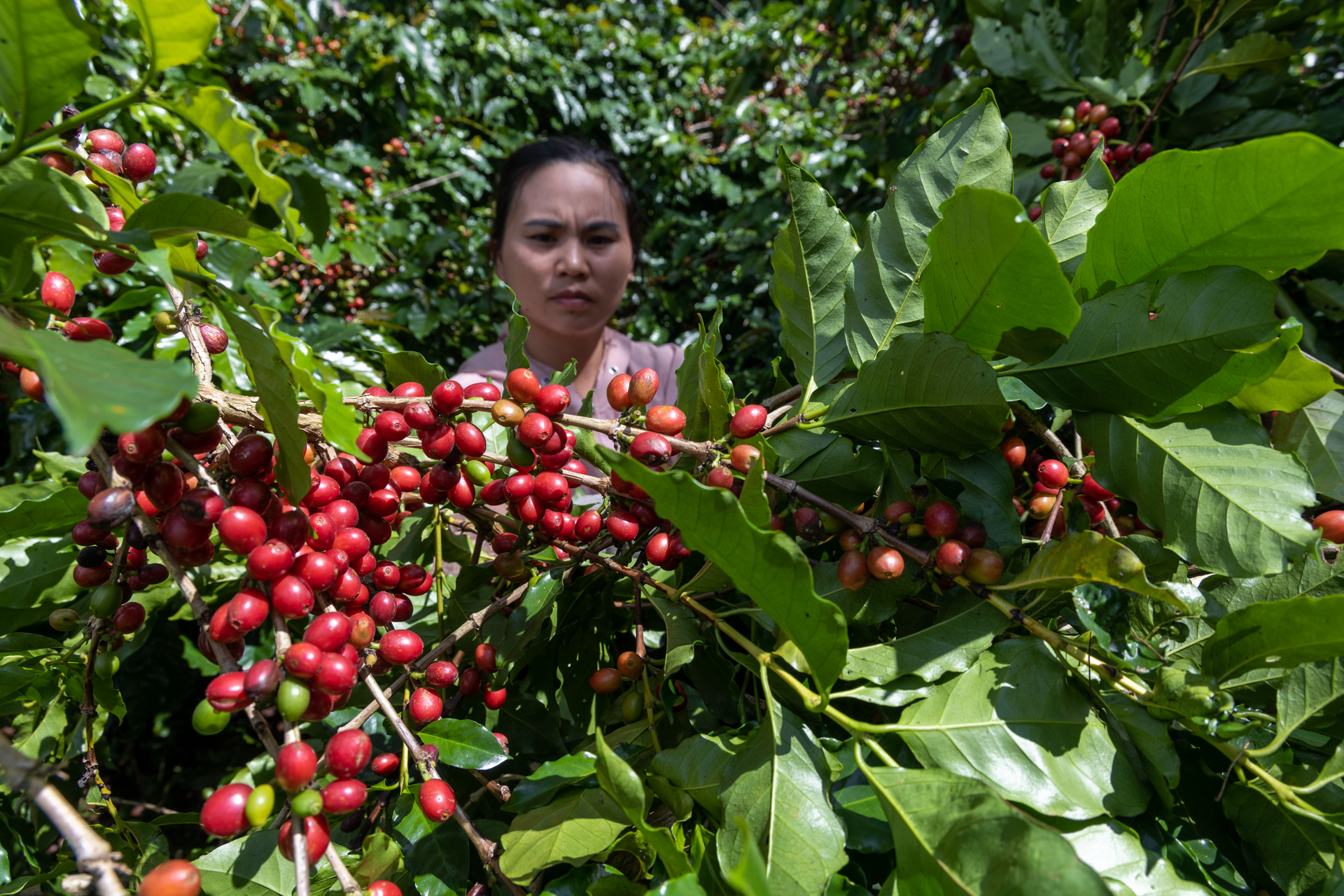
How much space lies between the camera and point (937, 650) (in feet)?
1.91

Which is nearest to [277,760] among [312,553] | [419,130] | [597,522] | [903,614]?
[312,553]

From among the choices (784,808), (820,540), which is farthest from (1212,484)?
(784,808)

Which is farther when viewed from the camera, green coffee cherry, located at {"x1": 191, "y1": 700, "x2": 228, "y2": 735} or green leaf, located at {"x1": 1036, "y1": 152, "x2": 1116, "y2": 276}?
green leaf, located at {"x1": 1036, "y1": 152, "x2": 1116, "y2": 276}

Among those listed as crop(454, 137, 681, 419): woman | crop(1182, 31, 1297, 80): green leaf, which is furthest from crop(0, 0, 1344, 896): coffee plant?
crop(454, 137, 681, 419): woman

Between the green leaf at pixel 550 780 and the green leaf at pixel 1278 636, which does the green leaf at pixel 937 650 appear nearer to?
the green leaf at pixel 1278 636

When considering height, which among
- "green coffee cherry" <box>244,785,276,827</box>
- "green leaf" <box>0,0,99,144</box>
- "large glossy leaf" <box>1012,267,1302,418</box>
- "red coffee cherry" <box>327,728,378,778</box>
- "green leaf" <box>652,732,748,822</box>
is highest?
"green leaf" <box>0,0,99,144</box>

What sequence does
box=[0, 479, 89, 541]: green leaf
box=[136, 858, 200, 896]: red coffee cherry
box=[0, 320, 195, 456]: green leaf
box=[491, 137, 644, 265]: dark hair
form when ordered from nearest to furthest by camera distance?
1. box=[0, 320, 195, 456]: green leaf
2. box=[136, 858, 200, 896]: red coffee cherry
3. box=[0, 479, 89, 541]: green leaf
4. box=[491, 137, 644, 265]: dark hair

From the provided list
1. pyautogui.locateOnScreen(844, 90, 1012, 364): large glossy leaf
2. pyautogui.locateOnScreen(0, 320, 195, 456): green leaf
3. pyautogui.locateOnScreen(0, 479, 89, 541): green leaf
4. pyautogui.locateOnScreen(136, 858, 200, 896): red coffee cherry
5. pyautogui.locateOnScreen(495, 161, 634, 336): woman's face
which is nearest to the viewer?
pyautogui.locateOnScreen(0, 320, 195, 456): green leaf

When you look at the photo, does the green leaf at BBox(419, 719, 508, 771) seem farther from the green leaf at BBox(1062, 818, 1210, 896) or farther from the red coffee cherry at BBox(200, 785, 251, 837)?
the green leaf at BBox(1062, 818, 1210, 896)

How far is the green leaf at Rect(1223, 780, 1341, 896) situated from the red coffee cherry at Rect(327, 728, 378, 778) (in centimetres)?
72

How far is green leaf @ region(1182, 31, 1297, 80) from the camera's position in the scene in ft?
4.88

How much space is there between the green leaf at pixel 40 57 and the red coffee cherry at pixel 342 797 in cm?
56

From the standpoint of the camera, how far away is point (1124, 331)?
1.91ft

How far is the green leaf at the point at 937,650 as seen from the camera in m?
0.57
